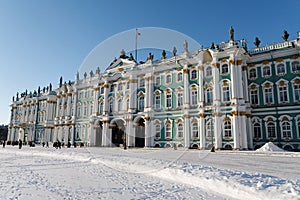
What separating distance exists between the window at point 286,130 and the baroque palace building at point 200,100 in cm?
10

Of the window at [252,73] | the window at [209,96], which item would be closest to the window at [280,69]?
the window at [252,73]

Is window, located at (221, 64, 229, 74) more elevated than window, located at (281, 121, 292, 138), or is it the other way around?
window, located at (221, 64, 229, 74)

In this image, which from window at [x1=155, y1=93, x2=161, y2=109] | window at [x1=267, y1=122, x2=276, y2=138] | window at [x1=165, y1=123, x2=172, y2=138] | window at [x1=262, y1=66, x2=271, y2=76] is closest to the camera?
window at [x1=267, y1=122, x2=276, y2=138]

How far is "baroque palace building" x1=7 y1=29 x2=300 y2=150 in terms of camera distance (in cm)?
2859

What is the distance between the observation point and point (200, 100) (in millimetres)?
32125

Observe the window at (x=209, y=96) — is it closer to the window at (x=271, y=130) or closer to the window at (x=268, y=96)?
the window at (x=268, y=96)

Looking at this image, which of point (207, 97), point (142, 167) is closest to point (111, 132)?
point (207, 97)

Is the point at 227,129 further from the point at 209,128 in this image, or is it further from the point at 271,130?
the point at 271,130

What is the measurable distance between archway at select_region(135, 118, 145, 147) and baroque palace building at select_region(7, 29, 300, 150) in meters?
0.17

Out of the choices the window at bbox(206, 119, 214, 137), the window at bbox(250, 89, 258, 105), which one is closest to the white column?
the window at bbox(206, 119, 214, 137)

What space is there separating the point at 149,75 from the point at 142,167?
26.5 m

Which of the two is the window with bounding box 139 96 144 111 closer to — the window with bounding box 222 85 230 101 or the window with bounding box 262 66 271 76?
the window with bounding box 222 85 230 101

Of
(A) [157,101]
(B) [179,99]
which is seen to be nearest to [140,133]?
A: (A) [157,101]

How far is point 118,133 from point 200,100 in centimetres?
1741
